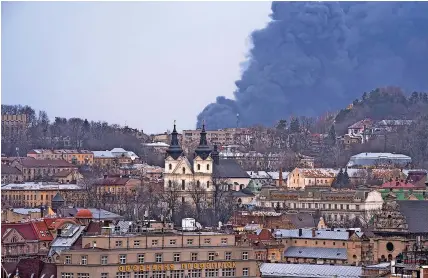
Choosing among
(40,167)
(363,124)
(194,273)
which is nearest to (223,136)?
(363,124)

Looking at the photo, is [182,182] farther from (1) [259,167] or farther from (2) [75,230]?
(2) [75,230]

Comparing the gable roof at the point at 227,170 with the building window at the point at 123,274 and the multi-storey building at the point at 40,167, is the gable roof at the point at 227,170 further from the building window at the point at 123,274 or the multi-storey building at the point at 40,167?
the building window at the point at 123,274

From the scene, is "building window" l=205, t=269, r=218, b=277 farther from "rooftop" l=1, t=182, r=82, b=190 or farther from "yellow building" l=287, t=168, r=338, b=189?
"yellow building" l=287, t=168, r=338, b=189

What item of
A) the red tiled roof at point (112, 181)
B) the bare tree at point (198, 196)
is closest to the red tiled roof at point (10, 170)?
the red tiled roof at point (112, 181)

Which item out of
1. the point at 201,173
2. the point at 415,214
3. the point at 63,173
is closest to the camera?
the point at 415,214

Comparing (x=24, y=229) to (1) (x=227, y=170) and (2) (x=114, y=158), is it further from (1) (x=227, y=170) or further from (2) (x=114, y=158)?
(2) (x=114, y=158)

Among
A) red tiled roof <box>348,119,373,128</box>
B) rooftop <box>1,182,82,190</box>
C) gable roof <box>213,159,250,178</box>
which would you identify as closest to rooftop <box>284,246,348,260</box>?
rooftop <box>1,182,82,190</box>
